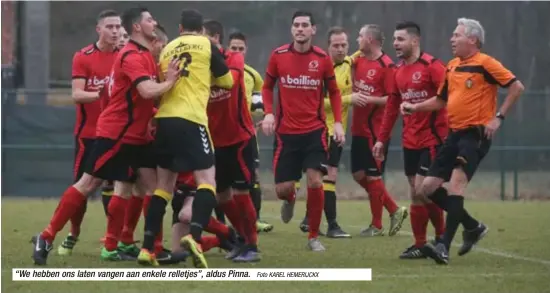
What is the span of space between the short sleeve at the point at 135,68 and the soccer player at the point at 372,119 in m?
4.58

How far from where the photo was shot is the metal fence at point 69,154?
23.8 metres

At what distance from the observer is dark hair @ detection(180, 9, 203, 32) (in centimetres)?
990

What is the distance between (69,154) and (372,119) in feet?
35.9

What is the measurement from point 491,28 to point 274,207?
9.22 m

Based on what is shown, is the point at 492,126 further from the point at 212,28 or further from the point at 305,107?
the point at 212,28

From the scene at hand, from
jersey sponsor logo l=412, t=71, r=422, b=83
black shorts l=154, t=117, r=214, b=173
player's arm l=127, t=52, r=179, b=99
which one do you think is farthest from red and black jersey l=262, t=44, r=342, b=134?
player's arm l=127, t=52, r=179, b=99

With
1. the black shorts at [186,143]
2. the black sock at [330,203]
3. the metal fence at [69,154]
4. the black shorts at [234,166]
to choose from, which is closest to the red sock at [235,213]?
the black shorts at [234,166]

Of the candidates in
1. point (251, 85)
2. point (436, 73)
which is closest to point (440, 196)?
point (436, 73)

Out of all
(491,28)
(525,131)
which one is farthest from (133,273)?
(491,28)

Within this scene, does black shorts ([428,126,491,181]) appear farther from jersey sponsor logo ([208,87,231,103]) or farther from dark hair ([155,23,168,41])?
dark hair ([155,23,168,41])

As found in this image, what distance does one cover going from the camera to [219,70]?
9.90 metres

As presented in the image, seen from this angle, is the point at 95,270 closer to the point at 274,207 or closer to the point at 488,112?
the point at 488,112

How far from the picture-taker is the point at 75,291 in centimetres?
870

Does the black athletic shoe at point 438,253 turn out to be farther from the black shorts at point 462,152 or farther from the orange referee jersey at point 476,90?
the orange referee jersey at point 476,90
